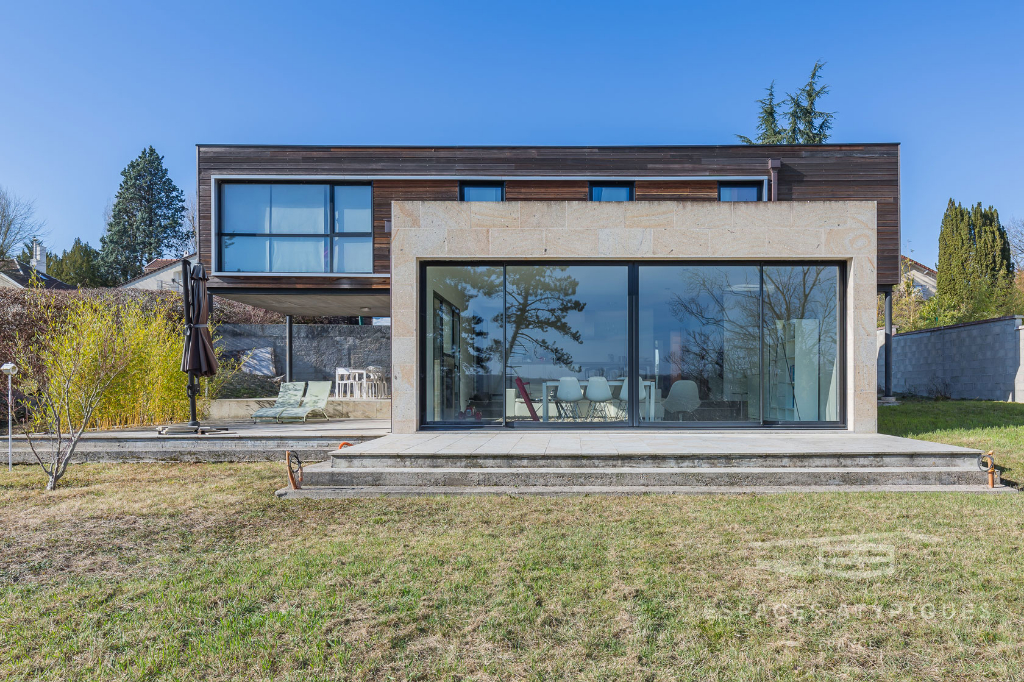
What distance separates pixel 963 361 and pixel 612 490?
1412cm

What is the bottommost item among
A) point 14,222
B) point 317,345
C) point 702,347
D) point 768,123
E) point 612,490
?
point 612,490


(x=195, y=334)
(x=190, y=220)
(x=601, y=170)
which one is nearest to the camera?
(x=195, y=334)

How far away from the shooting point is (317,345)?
17609mm

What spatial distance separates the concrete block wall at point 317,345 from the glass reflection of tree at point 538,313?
9.44 meters

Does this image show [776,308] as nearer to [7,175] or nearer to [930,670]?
[930,670]

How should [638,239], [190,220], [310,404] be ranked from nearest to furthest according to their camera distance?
[638,239], [310,404], [190,220]

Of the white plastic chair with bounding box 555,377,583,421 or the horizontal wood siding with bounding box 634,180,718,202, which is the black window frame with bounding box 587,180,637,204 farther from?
the white plastic chair with bounding box 555,377,583,421

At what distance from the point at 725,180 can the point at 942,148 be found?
12.7 meters

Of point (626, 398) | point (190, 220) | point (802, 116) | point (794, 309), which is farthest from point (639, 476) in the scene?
point (190, 220)

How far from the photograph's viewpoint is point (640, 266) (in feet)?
27.4

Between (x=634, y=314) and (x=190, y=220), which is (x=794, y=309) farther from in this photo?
(x=190, y=220)

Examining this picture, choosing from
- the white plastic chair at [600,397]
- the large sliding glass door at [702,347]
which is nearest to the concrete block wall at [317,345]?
the white plastic chair at [600,397]

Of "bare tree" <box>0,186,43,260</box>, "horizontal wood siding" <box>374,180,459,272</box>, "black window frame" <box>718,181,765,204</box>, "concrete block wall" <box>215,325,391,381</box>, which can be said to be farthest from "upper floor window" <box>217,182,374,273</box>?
"bare tree" <box>0,186,43,260</box>

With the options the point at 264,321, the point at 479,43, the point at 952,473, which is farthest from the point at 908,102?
the point at 264,321
